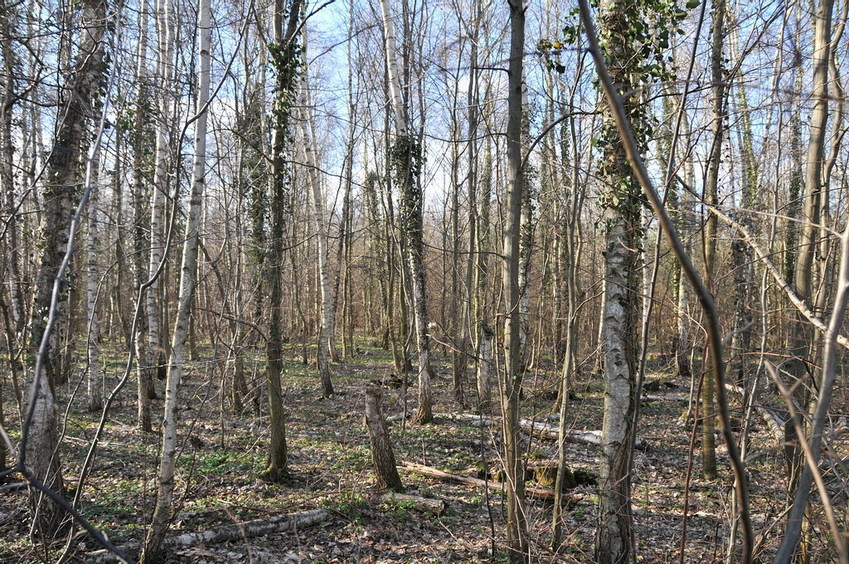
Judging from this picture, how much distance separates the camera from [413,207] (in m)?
9.09

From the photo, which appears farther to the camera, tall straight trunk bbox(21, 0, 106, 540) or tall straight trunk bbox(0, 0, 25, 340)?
tall straight trunk bbox(21, 0, 106, 540)

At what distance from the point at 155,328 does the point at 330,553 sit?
539 centimetres

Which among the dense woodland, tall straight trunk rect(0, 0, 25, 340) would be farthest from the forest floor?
tall straight trunk rect(0, 0, 25, 340)

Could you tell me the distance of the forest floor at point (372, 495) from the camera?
411cm

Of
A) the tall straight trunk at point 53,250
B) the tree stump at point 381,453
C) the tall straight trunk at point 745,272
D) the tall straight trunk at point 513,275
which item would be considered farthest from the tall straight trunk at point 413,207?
the tall straight trunk at point 513,275

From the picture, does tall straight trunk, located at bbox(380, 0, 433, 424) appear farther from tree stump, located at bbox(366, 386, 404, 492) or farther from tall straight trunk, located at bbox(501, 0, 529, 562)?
tall straight trunk, located at bbox(501, 0, 529, 562)

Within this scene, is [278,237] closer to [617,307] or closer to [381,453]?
[381,453]

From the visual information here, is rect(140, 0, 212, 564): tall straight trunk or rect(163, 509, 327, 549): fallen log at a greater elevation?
rect(140, 0, 212, 564): tall straight trunk

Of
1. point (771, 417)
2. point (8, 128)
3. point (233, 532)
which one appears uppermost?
point (8, 128)

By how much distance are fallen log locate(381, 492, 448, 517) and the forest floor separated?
9 centimetres

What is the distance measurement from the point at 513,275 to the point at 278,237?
3.36 meters

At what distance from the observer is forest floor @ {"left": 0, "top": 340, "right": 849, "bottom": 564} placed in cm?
411

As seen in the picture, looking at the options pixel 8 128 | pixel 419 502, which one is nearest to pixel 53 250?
pixel 8 128

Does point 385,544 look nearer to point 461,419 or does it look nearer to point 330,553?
point 330,553
